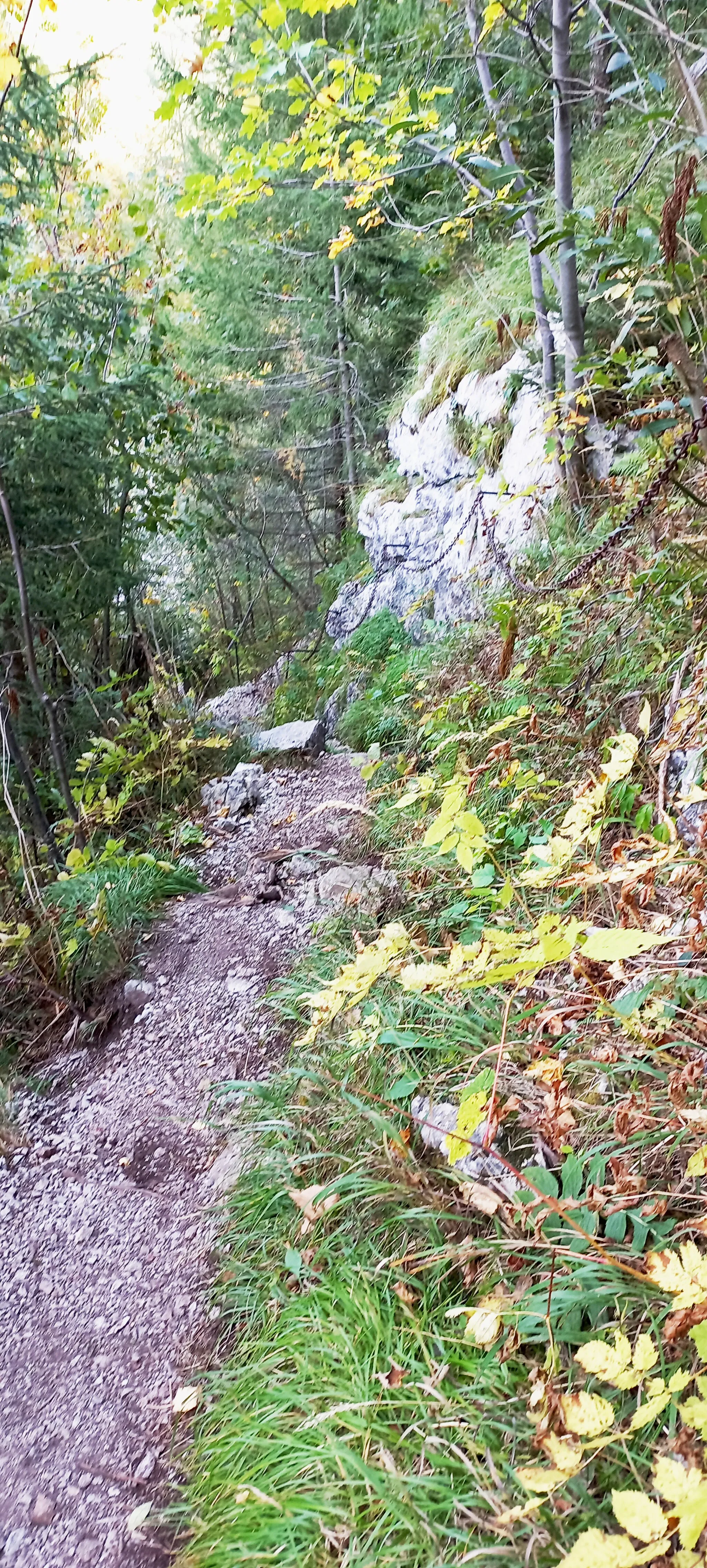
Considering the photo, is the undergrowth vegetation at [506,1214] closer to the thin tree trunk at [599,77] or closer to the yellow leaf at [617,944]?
the yellow leaf at [617,944]

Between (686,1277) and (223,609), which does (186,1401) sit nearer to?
(686,1277)

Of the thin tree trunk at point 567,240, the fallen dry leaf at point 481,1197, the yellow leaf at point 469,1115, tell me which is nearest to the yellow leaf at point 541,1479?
the yellow leaf at point 469,1115

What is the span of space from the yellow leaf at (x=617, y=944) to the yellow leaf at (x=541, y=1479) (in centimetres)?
77

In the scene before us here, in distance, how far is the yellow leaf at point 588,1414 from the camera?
1.12 meters

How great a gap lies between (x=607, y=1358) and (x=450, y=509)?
6.20 meters

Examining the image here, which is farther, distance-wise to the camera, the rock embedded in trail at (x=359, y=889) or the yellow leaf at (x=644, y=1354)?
the rock embedded in trail at (x=359, y=889)

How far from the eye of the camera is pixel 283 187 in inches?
304

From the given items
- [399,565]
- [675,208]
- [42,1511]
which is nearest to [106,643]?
[399,565]

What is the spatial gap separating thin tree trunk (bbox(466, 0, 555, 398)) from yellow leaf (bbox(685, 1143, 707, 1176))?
403 centimetres

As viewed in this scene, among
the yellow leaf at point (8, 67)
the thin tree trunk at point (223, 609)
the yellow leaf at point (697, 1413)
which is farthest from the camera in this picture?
the thin tree trunk at point (223, 609)

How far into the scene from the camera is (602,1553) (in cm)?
92

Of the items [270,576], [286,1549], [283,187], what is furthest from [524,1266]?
[270,576]

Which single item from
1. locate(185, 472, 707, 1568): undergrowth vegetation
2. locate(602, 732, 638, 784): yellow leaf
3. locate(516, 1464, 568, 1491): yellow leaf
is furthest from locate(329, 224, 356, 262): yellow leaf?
locate(516, 1464, 568, 1491): yellow leaf

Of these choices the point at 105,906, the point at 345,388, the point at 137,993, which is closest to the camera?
the point at 137,993
